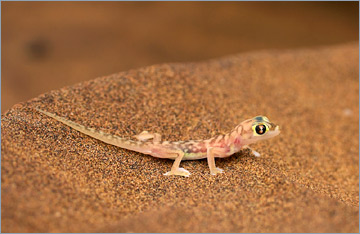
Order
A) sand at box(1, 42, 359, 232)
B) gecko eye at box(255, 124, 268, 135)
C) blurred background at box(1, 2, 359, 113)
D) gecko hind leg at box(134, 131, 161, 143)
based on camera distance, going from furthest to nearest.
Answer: blurred background at box(1, 2, 359, 113) → gecko hind leg at box(134, 131, 161, 143) → gecko eye at box(255, 124, 268, 135) → sand at box(1, 42, 359, 232)

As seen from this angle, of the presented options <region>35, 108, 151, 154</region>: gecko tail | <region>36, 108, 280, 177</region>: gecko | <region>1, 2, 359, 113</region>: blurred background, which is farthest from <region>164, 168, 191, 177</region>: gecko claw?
<region>1, 2, 359, 113</region>: blurred background

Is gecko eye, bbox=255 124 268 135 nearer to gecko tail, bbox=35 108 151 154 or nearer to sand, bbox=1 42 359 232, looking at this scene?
sand, bbox=1 42 359 232

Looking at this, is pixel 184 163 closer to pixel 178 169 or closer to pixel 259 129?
pixel 178 169

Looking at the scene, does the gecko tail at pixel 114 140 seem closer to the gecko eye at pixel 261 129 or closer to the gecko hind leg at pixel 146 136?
the gecko hind leg at pixel 146 136

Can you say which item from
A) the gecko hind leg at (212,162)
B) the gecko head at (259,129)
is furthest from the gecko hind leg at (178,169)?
the gecko head at (259,129)

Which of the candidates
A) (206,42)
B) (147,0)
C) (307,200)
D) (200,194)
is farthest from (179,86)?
(147,0)

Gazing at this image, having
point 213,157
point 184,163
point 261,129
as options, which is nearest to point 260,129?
point 261,129

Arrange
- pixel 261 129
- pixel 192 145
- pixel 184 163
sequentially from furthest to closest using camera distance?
pixel 184 163 < pixel 192 145 < pixel 261 129
